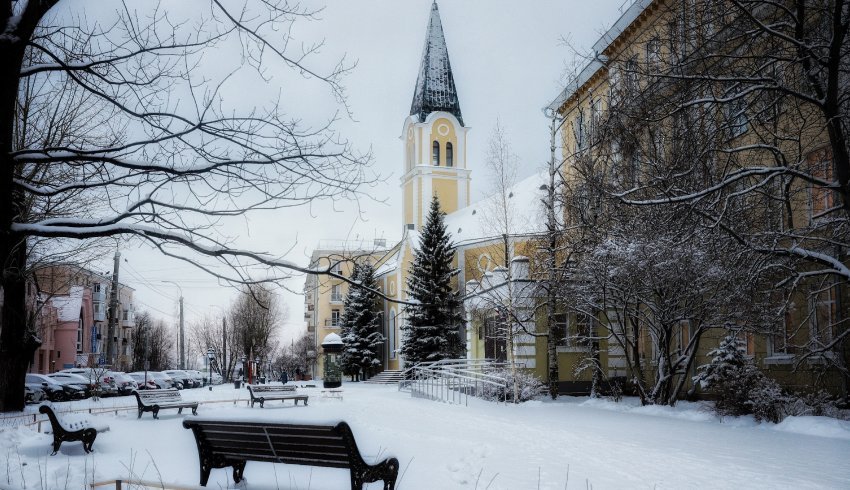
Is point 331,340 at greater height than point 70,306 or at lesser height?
lesser

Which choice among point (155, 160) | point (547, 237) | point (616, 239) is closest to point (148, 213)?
point (155, 160)

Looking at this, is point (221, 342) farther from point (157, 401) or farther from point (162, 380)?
point (157, 401)

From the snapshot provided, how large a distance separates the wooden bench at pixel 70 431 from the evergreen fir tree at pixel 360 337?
39.9 m

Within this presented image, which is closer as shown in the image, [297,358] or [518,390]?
[518,390]

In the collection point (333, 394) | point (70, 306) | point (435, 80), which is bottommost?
point (333, 394)

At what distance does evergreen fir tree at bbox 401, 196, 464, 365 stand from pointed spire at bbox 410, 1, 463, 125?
56.8ft

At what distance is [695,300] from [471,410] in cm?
667

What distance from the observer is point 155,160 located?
739 centimetres

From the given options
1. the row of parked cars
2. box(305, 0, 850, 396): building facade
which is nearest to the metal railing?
box(305, 0, 850, 396): building facade

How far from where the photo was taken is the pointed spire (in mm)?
60562

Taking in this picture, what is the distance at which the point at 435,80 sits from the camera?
61688mm

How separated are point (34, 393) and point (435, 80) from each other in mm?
39329

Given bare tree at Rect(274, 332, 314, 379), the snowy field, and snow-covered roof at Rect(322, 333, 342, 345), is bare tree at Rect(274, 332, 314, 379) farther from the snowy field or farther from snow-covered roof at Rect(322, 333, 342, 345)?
the snowy field

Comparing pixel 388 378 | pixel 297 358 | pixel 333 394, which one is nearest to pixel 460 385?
pixel 333 394
